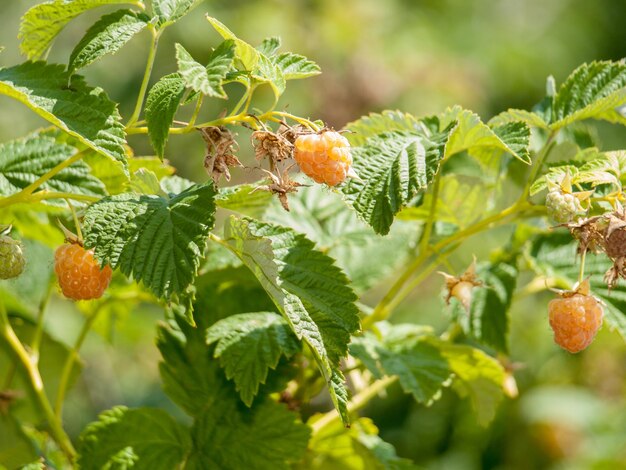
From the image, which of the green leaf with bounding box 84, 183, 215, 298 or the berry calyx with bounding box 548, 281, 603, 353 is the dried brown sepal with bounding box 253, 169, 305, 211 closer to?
the green leaf with bounding box 84, 183, 215, 298

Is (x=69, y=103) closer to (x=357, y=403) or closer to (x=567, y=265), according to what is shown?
(x=357, y=403)

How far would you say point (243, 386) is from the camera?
1.12 meters

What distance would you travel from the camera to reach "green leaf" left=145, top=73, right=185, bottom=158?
949mm

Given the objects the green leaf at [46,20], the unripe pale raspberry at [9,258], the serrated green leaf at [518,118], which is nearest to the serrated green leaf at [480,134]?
the serrated green leaf at [518,118]

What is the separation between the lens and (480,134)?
110 centimetres

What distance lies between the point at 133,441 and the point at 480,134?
22.6 inches

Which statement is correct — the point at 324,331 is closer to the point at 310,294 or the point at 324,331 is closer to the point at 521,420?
the point at 310,294

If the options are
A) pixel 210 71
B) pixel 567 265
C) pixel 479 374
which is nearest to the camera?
pixel 210 71

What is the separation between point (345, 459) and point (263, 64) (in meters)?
0.61

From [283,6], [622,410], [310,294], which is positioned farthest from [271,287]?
[283,6]

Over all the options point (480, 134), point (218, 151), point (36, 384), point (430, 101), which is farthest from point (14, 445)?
point (430, 101)

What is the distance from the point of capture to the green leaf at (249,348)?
1.12 meters

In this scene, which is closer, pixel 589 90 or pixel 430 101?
pixel 589 90

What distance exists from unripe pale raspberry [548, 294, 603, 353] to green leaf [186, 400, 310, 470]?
0.34 m
